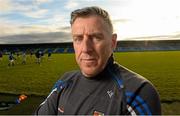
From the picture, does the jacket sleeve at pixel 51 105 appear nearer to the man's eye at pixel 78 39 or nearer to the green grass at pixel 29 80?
the man's eye at pixel 78 39

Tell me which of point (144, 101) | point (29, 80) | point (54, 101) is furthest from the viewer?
point (29, 80)

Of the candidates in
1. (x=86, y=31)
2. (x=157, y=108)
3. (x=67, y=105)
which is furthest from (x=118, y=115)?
(x=86, y=31)

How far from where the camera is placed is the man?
2016mm

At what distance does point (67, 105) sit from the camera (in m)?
2.37

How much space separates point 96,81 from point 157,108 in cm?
48

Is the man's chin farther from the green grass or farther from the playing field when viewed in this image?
the green grass

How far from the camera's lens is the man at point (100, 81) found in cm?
202

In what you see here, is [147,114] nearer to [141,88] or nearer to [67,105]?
[141,88]

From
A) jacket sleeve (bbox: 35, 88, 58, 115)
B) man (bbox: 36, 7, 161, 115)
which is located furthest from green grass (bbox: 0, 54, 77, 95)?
man (bbox: 36, 7, 161, 115)

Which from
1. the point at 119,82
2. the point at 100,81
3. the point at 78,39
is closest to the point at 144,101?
the point at 119,82

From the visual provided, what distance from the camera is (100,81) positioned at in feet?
7.31

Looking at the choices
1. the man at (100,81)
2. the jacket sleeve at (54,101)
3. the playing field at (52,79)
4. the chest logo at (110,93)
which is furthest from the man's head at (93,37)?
the playing field at (52,79)

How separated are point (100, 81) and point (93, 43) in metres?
0.27

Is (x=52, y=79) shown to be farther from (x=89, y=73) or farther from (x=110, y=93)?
(x=110, y=93)
